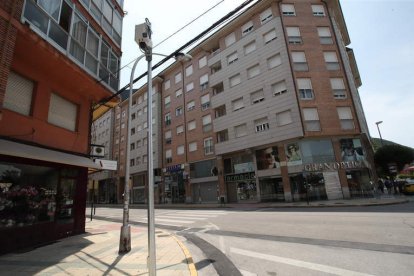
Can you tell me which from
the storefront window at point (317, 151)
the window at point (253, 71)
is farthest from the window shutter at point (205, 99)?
the storefront window at point (317, 151)

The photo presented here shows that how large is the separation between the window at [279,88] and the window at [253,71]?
2587 millimetres

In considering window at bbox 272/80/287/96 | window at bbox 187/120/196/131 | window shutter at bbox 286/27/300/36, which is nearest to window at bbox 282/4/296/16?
window shutter at bbox 286/27/300/36

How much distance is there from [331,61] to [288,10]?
6802mm

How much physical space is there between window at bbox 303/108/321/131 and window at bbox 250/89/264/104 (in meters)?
4.40

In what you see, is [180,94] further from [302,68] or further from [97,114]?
[97,114]

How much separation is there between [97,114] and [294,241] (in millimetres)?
12109

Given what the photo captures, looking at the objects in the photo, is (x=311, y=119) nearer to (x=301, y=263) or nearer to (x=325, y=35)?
(x=325, y=35)

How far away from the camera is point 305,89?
21172 millimetres

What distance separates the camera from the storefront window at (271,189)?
69.3 ft

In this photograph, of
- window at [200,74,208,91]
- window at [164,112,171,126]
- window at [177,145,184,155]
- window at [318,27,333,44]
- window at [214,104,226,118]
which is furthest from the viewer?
window at [164,112,171,126]

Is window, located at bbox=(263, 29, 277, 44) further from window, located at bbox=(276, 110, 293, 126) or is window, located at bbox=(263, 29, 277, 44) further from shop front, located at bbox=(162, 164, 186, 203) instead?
shop front, located at bbox=(162, 164, 186, 203)

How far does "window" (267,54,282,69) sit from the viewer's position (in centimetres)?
2241

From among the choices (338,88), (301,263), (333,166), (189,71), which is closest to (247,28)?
(189,71)

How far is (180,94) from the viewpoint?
109 feet
